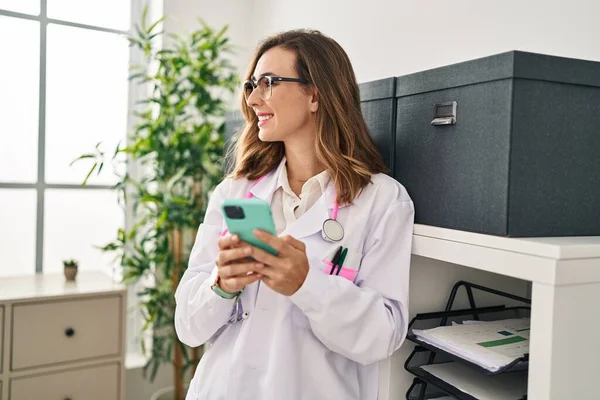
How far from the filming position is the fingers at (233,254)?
3.28 ft

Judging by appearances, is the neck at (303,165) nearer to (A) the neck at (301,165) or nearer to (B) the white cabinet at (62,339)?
(A) the neck at (301,165)

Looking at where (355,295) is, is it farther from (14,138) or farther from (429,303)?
(14,138)

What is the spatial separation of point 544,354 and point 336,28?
1.77 meters

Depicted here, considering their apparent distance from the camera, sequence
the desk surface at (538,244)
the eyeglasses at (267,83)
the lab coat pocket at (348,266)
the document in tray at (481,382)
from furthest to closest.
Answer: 1. the eyeglasses at (267,83)
2. the lab coat pocket at (348,266)
3. the document in tray at (481,382)
4. the desk surface at (538,244)

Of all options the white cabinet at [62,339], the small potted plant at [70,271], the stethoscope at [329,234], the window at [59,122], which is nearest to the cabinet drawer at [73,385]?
the white cabinet at [62,339]

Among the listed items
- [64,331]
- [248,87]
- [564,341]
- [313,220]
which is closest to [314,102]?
[248,87]

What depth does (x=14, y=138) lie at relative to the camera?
8.86 ft

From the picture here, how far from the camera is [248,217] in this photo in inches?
36.8

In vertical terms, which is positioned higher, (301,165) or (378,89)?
(378,89)

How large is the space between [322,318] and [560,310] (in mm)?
452

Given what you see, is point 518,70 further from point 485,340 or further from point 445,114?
point 485,340

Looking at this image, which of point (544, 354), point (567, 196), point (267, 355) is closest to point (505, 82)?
point (567, 196)

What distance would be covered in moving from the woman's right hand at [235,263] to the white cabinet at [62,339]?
1.41 m

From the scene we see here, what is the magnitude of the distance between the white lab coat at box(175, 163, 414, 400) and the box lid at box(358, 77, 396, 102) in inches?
7.9
